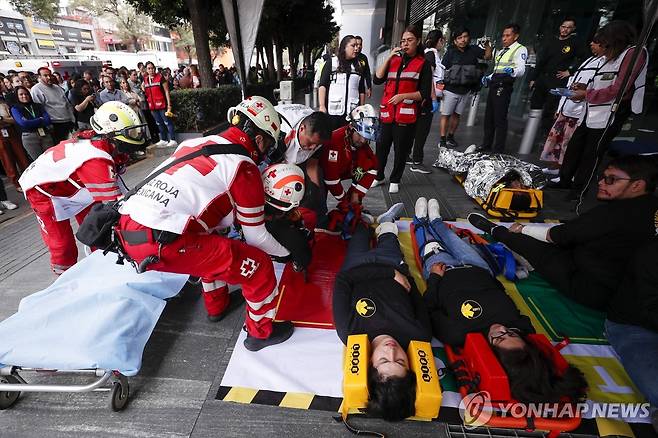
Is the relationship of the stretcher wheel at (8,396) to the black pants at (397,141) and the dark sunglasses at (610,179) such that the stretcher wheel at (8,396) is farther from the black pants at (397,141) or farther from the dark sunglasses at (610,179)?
the dark sunglasses at (610,179)

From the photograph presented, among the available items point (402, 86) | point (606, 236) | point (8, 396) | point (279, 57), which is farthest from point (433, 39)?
point (279, 57)

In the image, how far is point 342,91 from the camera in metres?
5.02

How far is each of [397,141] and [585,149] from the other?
2.54 meters

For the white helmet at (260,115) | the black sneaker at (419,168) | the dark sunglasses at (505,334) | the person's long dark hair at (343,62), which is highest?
the person's long dark hair at (343,62)

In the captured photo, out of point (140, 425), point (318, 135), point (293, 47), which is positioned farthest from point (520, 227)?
point (293, 47)

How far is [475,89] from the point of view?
633 cm

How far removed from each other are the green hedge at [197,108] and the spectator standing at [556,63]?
7.74m

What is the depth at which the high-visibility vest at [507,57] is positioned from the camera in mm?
5445

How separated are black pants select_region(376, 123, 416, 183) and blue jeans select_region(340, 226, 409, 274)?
1714mm

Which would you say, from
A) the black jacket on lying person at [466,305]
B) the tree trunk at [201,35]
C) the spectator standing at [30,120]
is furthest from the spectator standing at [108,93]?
the black jacket on lying person at [466,305]

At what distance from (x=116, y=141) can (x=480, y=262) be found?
3.18 metres

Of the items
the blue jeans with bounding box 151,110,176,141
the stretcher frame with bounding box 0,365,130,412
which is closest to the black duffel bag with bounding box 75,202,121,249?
the stretcher frame with bounding box 0,365,130,412

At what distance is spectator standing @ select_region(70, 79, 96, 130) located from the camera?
689cm

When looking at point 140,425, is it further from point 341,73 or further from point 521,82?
point 521,82
